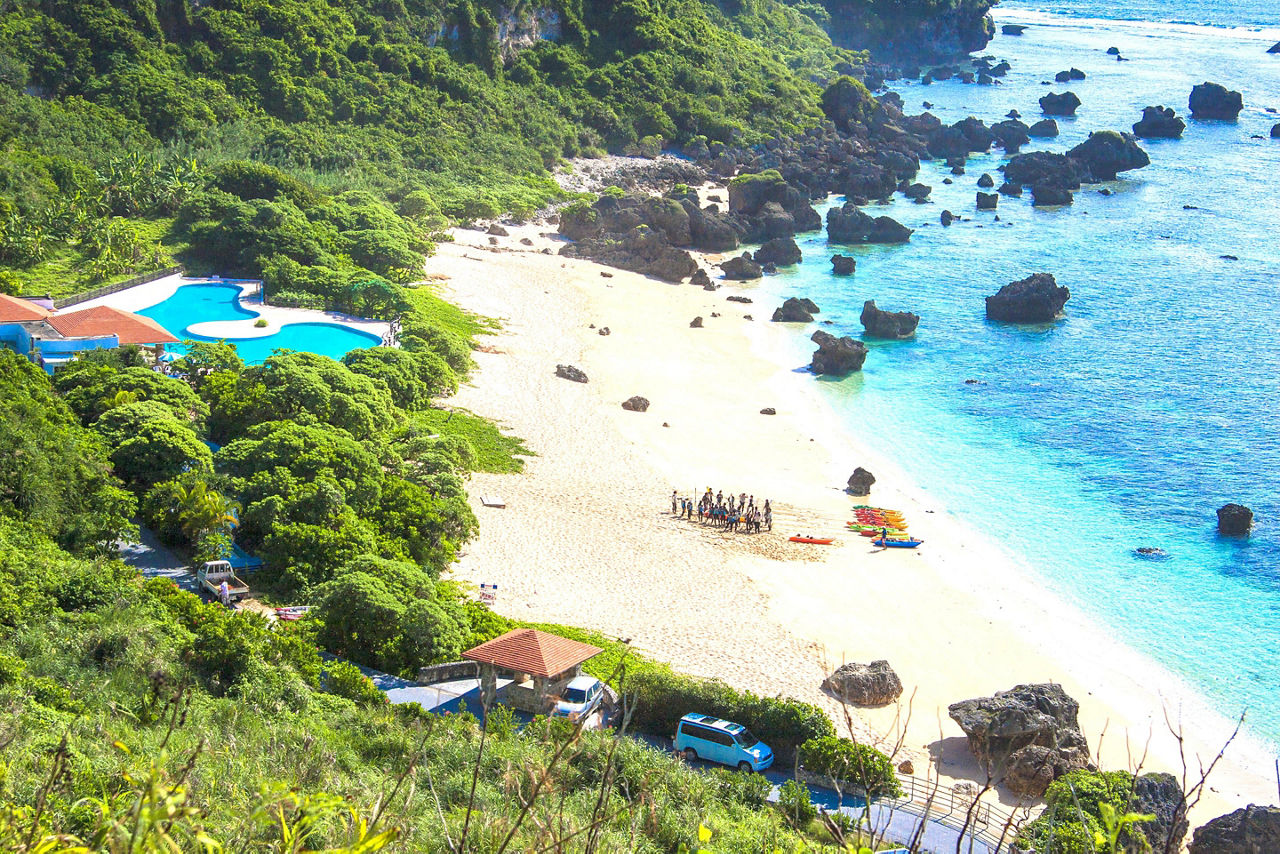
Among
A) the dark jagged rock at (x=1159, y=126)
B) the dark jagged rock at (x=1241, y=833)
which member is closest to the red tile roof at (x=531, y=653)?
the dark jagged rock at (x=1241, y=833)

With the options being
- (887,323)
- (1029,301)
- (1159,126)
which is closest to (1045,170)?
(1159,126)

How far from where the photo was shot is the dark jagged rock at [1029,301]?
56.5 m

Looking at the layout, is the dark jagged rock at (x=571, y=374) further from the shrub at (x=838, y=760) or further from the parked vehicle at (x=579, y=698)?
the shrub at (x=838, y=760)

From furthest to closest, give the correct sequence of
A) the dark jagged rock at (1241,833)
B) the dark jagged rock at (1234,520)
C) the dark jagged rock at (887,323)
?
Answer: the dark jagged rock at (887,323)
the dark jagged rock at (1234,520)
the dark jagged rock at (1241,833)

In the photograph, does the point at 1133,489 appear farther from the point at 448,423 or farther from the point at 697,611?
the point at 448,423

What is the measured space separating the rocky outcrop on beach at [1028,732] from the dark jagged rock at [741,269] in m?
41.2

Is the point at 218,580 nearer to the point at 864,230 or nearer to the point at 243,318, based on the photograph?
the point at 243,318

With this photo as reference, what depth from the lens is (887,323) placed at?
176ft

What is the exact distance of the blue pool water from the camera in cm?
4022

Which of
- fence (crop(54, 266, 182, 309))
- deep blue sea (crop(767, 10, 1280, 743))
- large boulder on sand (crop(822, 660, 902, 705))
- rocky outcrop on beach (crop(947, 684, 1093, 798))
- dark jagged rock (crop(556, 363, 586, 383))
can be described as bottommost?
deep blue sea (crop(767, 10, 1280, 743))

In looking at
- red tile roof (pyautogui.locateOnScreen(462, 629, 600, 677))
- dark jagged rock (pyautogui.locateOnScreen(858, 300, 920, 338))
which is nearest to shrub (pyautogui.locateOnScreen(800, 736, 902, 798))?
red tile roof (pyautogui.locateOnScreen(462, 629, 600, 677))

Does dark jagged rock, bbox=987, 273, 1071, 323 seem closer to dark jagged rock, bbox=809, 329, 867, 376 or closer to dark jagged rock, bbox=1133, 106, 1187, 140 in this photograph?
dark jagged rock, bbox=809, 329, 867, 376

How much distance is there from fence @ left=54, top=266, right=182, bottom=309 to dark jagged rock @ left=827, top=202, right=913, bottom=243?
132ft

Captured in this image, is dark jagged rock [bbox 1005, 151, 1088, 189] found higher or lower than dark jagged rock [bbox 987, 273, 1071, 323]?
higher
